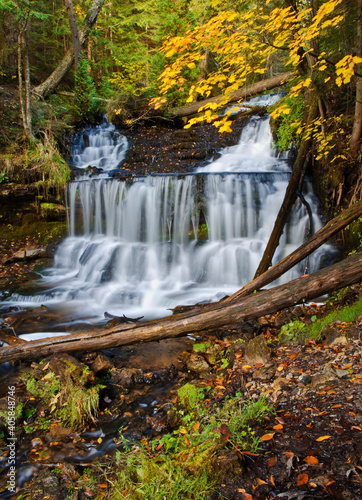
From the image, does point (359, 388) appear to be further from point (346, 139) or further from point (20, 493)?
point (346, 139)

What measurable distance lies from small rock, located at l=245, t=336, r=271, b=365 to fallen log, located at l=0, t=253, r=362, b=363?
346 millimetres

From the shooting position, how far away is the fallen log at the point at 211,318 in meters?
3.36

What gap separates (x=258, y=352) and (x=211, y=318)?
2.32 ft

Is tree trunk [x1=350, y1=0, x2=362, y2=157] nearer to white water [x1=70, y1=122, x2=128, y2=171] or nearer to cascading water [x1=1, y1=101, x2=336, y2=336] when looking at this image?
cascading water [x1=1, y1=101, x2=336, y2=336]

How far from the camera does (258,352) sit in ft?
11.8

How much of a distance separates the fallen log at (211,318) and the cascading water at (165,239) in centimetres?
209

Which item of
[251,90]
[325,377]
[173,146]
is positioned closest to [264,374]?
[325,377]

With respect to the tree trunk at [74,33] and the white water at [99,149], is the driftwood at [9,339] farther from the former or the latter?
the tree trunk at [74,33]

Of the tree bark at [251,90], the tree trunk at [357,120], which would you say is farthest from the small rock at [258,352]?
the tree bark at [251,90]

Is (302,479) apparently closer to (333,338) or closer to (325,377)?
(325,377)

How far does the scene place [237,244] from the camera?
26.5ft

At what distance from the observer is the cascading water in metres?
7.09

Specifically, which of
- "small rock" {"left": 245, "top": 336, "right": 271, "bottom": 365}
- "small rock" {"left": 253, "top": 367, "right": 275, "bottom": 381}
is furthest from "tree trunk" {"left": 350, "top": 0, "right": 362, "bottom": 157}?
"small rock" {"left": 253, "top": 367, "right": 275, "bottom": 381}

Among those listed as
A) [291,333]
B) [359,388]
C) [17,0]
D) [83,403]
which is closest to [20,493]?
[83,403]
